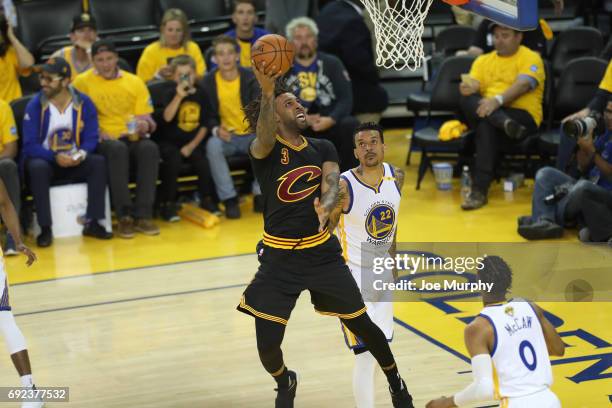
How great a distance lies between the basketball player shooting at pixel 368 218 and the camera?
6344 mm

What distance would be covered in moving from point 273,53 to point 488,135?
6.17m

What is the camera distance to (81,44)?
1190 cm

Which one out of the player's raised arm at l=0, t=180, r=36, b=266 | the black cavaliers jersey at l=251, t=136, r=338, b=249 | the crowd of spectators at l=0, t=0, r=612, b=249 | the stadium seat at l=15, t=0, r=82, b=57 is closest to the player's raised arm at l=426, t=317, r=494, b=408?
the black cavaliers jersey at l=251, t=136, r=338, b=249

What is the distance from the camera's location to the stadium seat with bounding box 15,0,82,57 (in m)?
13.4

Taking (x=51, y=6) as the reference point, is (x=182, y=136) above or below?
below

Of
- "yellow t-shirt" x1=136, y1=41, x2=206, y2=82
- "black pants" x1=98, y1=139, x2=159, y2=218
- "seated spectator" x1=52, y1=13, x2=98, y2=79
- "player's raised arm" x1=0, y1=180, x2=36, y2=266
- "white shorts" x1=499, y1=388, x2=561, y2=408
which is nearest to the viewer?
"white shorts" x1=499, y1=388, x2=561, y2=408

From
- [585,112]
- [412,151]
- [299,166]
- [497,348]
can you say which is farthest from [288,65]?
[412,151]

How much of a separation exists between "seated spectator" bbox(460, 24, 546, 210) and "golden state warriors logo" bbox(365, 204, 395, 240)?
5.16 m

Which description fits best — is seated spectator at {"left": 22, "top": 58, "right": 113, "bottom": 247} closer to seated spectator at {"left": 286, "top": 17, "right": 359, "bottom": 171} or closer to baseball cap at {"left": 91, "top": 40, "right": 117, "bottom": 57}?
baseball cap at {"left": 91, "top": 40, "right": 117, "bottom": 57}

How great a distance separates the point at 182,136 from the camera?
458 inches

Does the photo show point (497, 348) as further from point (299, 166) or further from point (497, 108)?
point (497, 108)

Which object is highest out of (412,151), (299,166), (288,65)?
(288,65)

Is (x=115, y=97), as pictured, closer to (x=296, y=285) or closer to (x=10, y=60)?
(x=10, y=60)

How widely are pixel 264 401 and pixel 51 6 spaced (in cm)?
824
